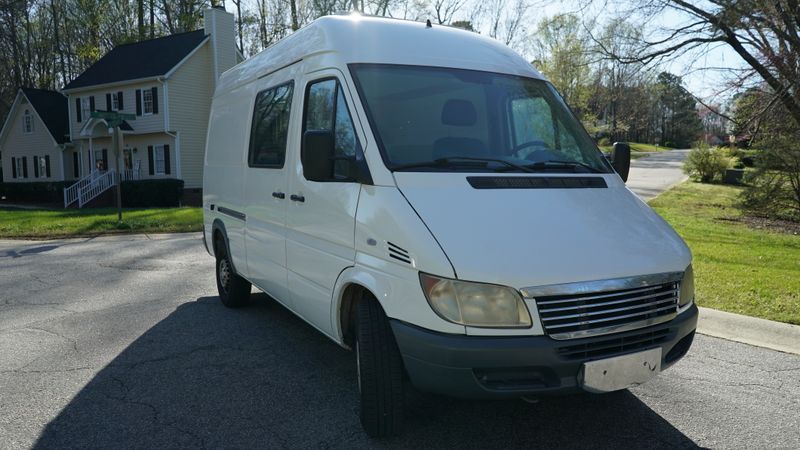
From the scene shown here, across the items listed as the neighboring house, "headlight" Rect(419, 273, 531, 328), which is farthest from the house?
"headlight" Rect(419, 273, 531, 328)

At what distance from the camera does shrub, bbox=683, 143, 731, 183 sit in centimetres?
2859

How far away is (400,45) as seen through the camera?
164 inches

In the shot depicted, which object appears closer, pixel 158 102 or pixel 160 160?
pixel 158 102

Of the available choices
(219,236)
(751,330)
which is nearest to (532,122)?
(751,330)

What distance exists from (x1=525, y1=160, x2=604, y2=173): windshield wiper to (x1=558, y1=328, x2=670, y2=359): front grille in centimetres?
124

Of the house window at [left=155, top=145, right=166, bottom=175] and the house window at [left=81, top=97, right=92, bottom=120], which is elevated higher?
the house window at [left=81, top=97, right=92, bottom=120]

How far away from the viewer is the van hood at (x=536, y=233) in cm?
297

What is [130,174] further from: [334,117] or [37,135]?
[334,117]

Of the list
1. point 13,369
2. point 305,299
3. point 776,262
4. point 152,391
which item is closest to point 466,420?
point 305,299

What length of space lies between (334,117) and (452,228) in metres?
1.38

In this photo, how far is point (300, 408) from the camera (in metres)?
3.96

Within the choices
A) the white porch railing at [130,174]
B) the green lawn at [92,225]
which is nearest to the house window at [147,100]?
the white porch railing at [130,174]

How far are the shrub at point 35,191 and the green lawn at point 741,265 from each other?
1191 inches

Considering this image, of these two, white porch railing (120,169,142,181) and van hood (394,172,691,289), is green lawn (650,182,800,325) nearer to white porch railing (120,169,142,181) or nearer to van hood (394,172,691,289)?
van hood (394,172,691,289)
